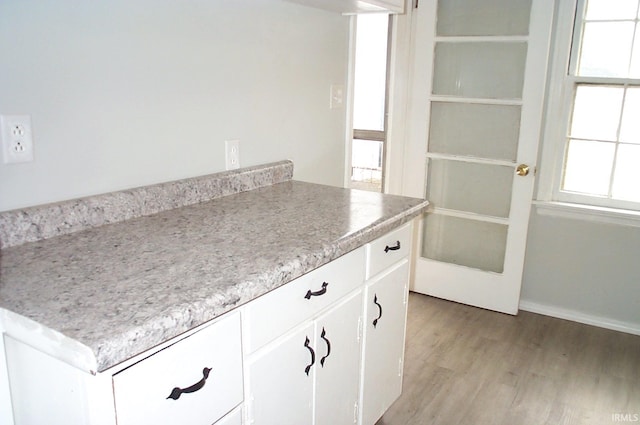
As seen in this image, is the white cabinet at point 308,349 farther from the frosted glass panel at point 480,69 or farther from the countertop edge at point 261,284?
the frosted glass panel at point 480,69

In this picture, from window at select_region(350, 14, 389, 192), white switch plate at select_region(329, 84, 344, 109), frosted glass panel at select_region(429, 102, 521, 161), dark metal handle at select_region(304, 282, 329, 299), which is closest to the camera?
dark metal handle at select_region(304, 282, 329, 299)

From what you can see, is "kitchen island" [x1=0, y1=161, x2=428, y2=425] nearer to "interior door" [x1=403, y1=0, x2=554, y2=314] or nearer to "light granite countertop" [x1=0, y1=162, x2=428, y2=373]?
"light granite countertop" [x1=0, y1=162, x2=428, y2=373]

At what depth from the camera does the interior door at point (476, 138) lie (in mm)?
2941

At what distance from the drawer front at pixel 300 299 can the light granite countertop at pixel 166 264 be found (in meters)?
0.06

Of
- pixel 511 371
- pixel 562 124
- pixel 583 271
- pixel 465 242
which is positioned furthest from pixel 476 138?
pixel 511 371

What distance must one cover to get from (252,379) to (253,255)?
0.96 ft

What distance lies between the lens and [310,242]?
4.53 ft

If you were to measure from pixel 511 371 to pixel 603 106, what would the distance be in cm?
157

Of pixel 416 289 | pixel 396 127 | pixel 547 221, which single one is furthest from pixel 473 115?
pixel 416 289

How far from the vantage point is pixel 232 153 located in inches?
76.3

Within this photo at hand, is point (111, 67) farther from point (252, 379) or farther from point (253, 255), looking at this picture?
point (252, 379)

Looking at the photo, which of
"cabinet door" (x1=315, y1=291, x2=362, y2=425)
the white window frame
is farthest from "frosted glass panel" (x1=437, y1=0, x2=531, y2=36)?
"cabinet door" (x1=315, y1=291, x2=362, y2=425)

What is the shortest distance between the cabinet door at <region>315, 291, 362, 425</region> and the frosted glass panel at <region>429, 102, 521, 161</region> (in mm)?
1821
